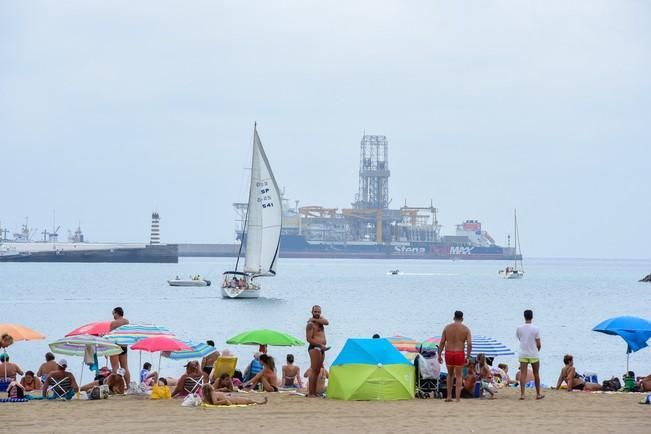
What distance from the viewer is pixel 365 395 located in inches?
630

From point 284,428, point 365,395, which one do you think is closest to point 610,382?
point 365,395

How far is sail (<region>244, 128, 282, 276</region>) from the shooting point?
193 ft

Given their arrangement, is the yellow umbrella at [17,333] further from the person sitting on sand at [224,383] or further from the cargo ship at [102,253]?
the cargo ship at [102,253]

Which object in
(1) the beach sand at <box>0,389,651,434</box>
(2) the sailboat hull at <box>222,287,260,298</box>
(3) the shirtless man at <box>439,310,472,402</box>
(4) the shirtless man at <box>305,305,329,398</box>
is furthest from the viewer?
(2) the sailboat hull at <box>222,287,260,298</box>

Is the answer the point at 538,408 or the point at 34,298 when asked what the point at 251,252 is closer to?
the point at 34,298

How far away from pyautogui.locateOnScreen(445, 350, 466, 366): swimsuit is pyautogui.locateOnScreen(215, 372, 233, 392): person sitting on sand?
10.4ft

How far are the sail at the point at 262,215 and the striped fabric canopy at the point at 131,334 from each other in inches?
1592

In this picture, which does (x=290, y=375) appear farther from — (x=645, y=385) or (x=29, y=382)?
(x=645, y=385)

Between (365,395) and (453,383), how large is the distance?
4.15 feet

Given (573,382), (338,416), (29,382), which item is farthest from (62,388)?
(573,382)

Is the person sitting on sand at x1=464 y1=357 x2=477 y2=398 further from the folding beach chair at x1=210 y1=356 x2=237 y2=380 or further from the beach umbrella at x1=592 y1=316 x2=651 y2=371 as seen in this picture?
the folding beach chair at x1=210 y1=356 x2=237 y2=380

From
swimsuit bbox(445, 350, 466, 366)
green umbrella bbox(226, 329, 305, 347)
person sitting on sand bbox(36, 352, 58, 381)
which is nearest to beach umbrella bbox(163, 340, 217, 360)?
green umbrella bbox(226, 329, 305, 347)

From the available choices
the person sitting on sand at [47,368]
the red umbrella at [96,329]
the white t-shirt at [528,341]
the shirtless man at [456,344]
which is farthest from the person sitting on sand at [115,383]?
the white t-shirt at [528,341]

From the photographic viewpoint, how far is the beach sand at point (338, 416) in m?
13.3
